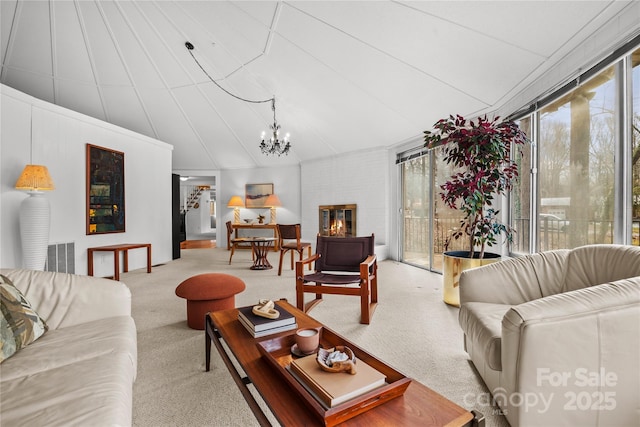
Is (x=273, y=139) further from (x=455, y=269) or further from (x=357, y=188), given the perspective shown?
(x=455, y=269)

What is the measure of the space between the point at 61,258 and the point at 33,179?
4.19ft

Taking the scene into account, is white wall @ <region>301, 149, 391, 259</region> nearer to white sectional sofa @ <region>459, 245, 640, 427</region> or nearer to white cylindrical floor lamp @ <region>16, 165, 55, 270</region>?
white sectional sofa @ <region>459, 245, 640, 427</region>

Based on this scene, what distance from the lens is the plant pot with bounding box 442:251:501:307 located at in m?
3.21

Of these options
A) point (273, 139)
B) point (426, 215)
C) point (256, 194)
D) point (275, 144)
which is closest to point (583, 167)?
point (426, 215)

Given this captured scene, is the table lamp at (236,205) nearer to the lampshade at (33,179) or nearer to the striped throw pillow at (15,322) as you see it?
the lampshade at (33,179)

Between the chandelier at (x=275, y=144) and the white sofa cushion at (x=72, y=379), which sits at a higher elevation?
the chandelier at (x=275, y=144)

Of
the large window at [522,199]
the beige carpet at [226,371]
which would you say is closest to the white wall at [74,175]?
the beige carpet at [226,371]

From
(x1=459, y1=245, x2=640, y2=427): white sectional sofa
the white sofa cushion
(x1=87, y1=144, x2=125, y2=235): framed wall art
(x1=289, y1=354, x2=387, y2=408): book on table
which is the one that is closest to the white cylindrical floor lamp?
(x1=87, y1=144, x2=125, y2=235): framed wall art

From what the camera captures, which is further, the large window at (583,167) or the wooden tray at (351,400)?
the large window at (583,167)

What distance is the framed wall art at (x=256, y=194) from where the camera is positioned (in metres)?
8.22

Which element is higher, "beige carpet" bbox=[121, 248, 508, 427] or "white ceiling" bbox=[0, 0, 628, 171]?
"white ceiling" bbox=[0, 0, 628, 171]

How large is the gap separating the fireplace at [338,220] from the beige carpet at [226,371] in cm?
227

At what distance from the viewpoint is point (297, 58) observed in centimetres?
419

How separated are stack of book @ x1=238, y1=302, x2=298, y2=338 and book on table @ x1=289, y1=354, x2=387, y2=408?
438 mm
